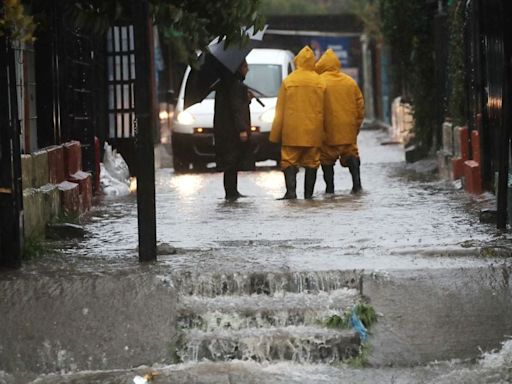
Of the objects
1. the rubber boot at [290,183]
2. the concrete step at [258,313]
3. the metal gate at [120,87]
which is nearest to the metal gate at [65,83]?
the metal gate at [120,87]

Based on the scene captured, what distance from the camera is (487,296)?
7.86 meters

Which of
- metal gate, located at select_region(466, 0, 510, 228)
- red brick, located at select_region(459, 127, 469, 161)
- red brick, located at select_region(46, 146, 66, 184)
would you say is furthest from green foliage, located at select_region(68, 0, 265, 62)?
red brick, located at select_region(459, 127, 469, 161)

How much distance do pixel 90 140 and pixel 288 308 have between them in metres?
6.43

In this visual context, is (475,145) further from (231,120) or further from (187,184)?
(187,184)

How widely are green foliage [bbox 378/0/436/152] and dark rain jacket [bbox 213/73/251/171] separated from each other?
5162mm

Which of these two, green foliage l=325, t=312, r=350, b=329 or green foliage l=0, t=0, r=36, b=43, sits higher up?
green foliage l=0, t=0, r=36, b=43

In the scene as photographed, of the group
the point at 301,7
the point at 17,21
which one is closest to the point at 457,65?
the point at 17,21

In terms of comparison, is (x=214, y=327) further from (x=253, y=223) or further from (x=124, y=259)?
(x=253, y=223)

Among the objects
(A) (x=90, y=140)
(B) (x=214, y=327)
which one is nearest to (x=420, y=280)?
(B) (x=214, y=327)

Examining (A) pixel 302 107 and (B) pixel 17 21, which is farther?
(A) pixel 302 107

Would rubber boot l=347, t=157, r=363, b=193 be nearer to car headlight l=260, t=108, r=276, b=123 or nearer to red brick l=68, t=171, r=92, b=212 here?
red brick l=68, t=171, r=92, b=212

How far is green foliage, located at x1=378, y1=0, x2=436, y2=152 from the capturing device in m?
18.4

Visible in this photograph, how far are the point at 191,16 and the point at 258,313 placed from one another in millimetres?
1995

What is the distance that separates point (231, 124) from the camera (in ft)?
45.5
